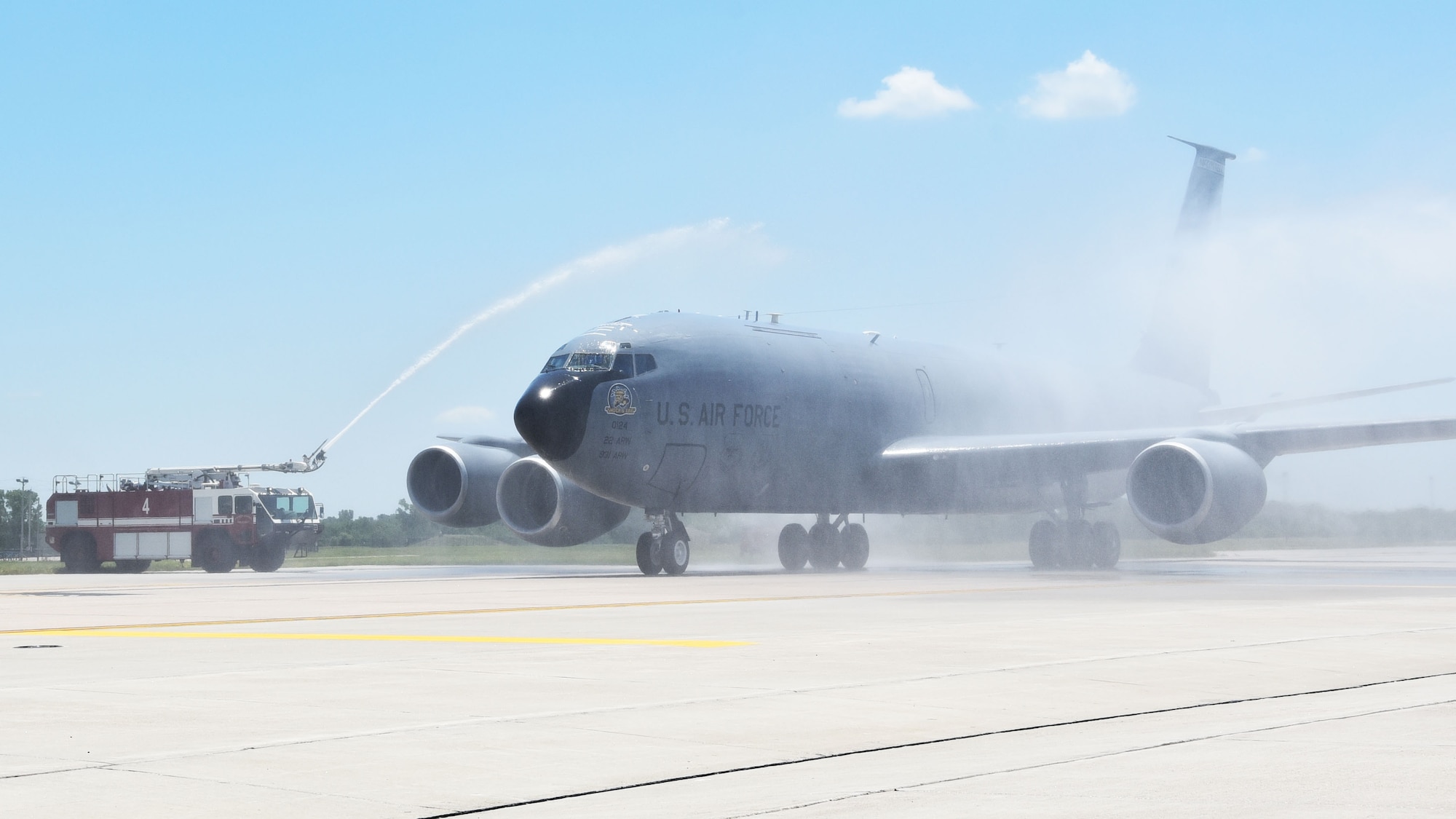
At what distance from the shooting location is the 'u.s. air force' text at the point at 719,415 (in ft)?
Result: 93.1

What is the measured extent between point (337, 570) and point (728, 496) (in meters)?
12.7

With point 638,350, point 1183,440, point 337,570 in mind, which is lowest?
point 337,570

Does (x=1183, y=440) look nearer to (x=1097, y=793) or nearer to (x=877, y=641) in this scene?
(x=877, y=641)

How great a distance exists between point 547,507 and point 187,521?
1337cm

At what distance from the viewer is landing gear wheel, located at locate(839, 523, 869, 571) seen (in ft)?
113

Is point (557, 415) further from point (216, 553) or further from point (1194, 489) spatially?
point (216, 553)

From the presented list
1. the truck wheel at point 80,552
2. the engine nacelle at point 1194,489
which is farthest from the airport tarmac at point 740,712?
the truck wheel at point 80,552

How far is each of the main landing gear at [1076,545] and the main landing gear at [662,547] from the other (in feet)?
27.8

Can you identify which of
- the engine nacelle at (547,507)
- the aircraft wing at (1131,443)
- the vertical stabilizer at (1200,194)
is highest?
the vertical stabilizer at (1200,194)

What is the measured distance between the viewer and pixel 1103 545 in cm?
3341

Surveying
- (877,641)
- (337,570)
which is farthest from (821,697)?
(337,570)

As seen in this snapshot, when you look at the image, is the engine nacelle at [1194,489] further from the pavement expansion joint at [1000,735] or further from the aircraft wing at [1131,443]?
the pavement expansion joint at [1000,735]

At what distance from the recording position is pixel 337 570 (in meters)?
38.2

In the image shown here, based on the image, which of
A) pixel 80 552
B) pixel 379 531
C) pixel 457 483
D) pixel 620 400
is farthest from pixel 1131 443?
pixel 379 531
